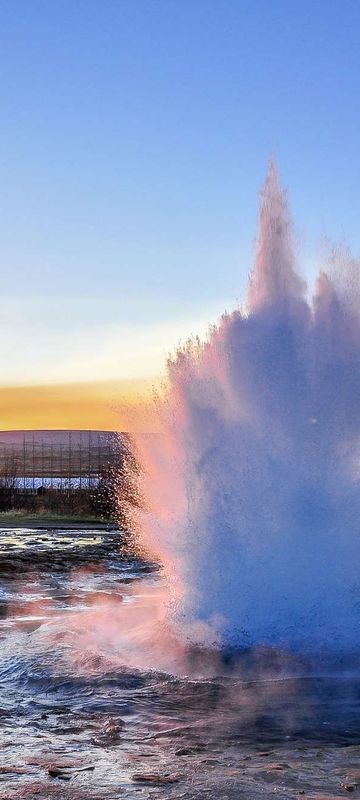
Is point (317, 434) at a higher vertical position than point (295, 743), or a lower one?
higher

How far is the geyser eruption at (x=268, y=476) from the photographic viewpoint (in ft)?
33.8

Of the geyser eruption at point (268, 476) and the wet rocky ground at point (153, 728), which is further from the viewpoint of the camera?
the geyser eruption at point (268, 476)

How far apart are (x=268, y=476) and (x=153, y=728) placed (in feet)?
12.8

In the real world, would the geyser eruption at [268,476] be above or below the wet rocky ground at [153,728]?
above

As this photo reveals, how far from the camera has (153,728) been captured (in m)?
7.32

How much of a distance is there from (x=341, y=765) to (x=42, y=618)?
6463mm

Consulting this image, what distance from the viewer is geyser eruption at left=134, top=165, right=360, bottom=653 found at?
1030cm

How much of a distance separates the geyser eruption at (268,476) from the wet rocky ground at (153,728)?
1.18 metres

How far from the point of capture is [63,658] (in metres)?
9.60

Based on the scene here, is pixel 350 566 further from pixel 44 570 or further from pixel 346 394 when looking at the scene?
pixel 44 570

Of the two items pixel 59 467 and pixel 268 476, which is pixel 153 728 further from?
pixel 59 467

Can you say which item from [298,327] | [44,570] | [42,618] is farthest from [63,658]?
[44,570]

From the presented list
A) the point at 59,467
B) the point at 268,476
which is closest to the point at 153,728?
the point at 268,476

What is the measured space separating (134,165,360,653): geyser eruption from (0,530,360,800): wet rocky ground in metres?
1.18
